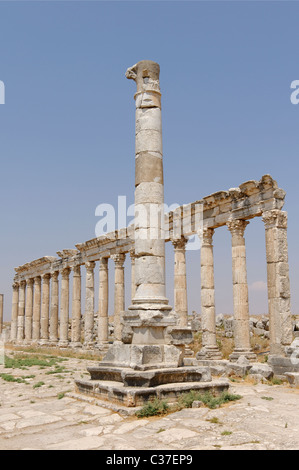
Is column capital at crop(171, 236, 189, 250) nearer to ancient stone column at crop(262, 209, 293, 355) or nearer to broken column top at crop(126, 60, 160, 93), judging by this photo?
ancient stone column at crop(262, 209, 293, 355)

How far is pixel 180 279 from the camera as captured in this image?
21.7 metres

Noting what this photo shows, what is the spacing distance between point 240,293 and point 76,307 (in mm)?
15718

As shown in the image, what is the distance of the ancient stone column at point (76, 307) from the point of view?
99.6 ft

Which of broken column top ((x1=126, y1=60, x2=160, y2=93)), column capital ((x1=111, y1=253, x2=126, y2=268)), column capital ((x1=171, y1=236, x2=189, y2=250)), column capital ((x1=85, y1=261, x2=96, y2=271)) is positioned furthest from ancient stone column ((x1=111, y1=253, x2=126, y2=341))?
broken column top ((x1=126, y1=60, x2=160, y2=93))

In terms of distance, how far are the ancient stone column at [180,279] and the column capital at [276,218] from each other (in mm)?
5904

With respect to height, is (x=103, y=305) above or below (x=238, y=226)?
below


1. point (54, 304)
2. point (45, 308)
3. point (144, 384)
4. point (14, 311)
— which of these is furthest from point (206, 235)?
point (14, 311)

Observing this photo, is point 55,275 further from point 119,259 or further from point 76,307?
point 119,259

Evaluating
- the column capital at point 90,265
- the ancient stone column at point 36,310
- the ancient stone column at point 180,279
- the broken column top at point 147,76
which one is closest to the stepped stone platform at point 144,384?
the broken column top at point 147,76

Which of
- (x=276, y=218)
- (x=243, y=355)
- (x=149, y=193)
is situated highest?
(x=276, y=218)

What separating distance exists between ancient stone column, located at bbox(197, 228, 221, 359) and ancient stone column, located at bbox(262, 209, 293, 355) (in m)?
3.74

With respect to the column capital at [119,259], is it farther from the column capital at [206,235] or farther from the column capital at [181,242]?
the column capital at [206,235]
